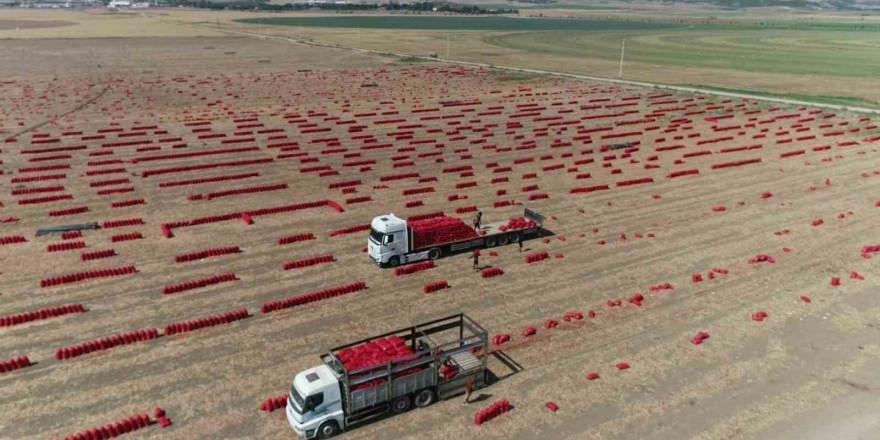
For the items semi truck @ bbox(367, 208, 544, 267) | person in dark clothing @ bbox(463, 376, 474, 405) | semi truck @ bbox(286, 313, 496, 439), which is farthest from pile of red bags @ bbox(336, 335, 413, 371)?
semi truck @ bbox(367, 208, 544, 267)

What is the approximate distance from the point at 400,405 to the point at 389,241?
13.2 metres

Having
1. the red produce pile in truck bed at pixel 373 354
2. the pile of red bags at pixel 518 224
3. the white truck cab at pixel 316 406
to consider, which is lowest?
the white truck cab at pixel 316 406

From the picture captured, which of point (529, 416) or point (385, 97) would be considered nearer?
point (529, 416)

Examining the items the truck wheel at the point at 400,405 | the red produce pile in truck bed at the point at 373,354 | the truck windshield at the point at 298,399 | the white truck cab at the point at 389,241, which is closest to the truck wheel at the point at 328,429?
the truck windshield at the point at 298,399

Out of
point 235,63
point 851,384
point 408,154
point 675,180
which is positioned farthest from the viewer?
point 235,63

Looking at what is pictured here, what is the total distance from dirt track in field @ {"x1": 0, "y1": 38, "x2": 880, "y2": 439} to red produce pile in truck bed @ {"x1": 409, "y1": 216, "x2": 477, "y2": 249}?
1618 mm

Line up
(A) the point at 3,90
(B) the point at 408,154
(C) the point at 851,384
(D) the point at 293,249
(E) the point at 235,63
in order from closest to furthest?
(C) the point at 851,384 < (D) the point at 293,249 < (B) the point at 408,154 < (A) the point at 3,90 < (E) the point at 235,63

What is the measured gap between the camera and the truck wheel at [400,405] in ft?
71.8

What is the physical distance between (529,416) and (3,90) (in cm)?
10883

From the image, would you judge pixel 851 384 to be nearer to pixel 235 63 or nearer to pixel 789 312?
pixel 789 312

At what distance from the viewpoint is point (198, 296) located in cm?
3102

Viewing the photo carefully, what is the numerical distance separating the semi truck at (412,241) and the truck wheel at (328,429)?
45.8 ft

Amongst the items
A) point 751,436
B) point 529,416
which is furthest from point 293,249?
point 751,436

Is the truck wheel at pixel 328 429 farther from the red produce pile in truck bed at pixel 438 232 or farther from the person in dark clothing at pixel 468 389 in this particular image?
the red produce pile in truck bed at pixel 438 232
